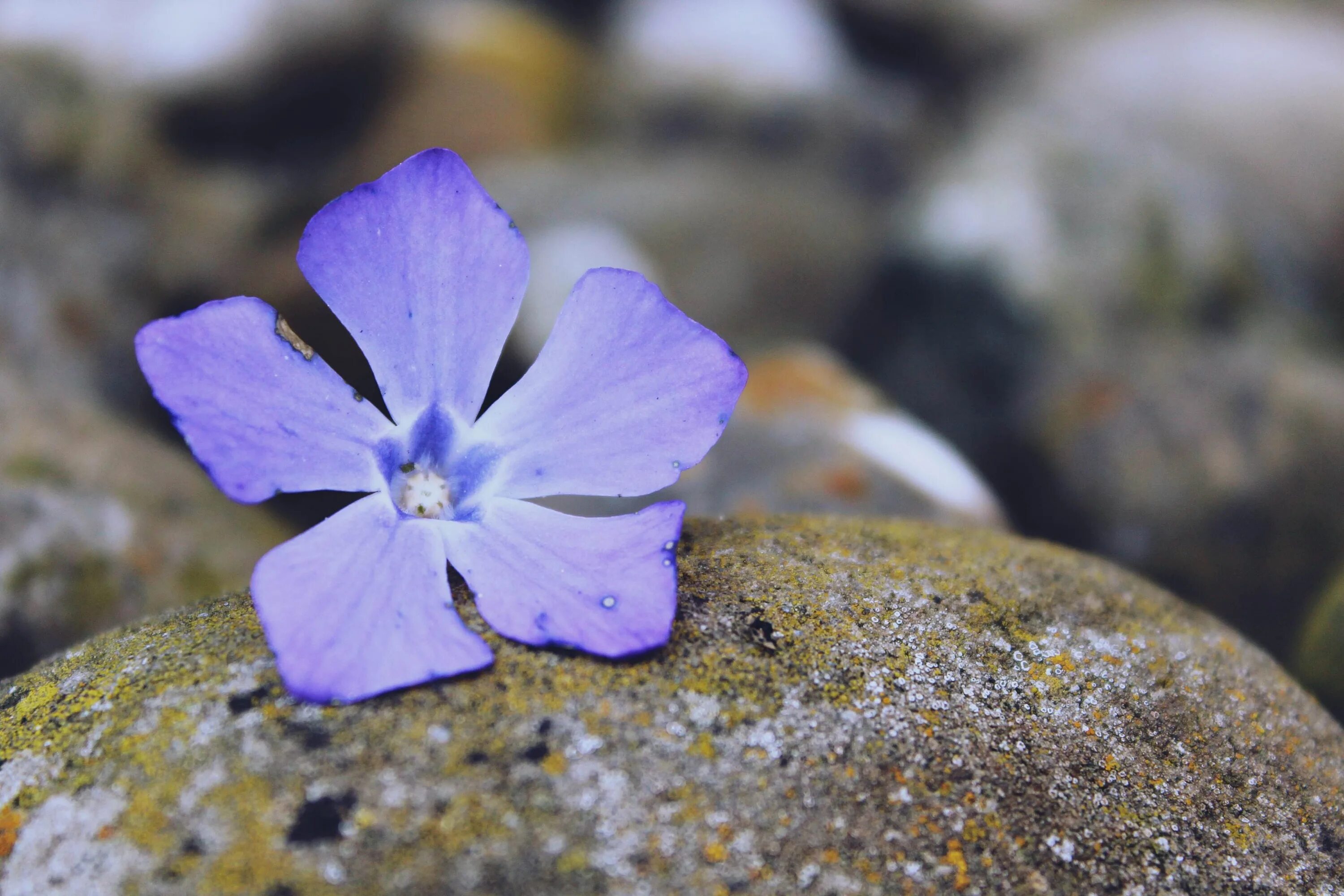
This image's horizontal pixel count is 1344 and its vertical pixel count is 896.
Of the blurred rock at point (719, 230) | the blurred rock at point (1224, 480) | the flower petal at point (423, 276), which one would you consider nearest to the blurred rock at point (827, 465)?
the blurred rock at point (1224, 480)

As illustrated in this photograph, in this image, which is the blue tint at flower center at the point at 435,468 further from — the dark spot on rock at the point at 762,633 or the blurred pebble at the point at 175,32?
the blurred pebble at the point at 175,32

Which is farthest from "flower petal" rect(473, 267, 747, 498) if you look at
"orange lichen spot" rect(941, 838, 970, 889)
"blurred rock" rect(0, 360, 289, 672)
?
"blurred rock" rect(0, 360, 289, 672)

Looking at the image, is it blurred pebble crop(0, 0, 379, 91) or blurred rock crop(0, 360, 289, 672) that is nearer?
blurred rock crop(0, 360, 289, 672)

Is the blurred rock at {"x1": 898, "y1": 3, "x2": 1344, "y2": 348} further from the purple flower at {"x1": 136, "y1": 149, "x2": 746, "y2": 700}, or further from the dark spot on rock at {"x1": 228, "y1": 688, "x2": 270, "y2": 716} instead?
the dark spot on rock at {"x1": 228, "y1": 688, "x2": 270, "y2": 716}

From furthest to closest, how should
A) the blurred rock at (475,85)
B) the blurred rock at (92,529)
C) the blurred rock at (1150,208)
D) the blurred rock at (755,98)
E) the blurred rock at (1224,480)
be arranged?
the blurred rock at (755,98), the blurred rock at (475,85), the blurred rock at (1150,208), the blurred rock at (1224,480), the blurred rock at (92,529)

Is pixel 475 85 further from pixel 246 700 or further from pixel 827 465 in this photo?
pixel 246 700
